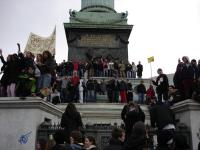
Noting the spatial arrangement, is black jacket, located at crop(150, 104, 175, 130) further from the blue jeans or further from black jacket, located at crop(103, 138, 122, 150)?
the blue jeans

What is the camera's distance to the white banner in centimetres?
3112

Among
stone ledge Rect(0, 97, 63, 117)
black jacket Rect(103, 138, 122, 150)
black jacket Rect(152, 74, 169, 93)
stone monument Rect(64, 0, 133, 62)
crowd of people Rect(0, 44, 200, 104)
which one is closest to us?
black jacket Rect(103, 138, 122, 150)

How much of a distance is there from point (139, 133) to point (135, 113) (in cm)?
357

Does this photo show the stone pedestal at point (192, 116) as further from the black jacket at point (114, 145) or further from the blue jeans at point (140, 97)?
the blue jeans at point (140, 97)

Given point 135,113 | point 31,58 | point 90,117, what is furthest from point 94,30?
point 135,113

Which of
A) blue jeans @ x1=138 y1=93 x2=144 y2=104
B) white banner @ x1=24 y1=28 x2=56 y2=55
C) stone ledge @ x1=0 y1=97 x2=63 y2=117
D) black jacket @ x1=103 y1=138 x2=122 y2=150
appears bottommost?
black jacket @ x1=103 y1=138 x2=122 y2=150

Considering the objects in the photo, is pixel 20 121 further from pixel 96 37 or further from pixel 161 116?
pixel 96 37

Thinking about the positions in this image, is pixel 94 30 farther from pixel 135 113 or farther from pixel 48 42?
pixel 135 113

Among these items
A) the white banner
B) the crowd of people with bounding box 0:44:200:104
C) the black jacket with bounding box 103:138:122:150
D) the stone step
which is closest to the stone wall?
the crowd of people with bounding box 0:44:200:104

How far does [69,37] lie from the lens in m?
33.0

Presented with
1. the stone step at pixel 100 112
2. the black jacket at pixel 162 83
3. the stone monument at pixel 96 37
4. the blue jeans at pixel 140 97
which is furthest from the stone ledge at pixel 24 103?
the stone monument at pixel 96 37

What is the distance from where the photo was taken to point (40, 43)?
1241 inches

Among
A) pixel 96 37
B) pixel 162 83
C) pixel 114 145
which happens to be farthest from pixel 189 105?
pixel 96 37

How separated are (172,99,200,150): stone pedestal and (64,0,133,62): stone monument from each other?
19160 mm
